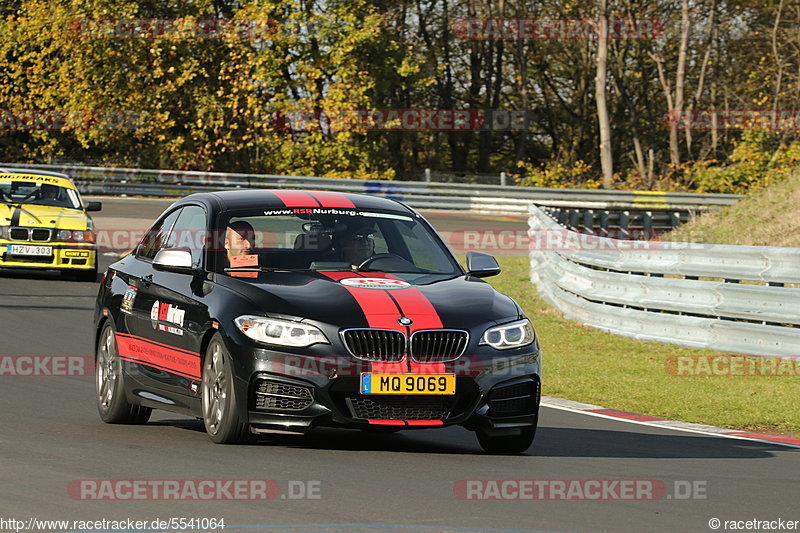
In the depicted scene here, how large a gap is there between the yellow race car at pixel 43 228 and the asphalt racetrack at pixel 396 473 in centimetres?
976

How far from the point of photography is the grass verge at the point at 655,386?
36.3 feet

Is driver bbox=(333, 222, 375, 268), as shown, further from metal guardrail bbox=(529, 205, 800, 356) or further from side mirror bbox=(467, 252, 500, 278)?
metal guardrail bbox=(529, 205, 800, 356)

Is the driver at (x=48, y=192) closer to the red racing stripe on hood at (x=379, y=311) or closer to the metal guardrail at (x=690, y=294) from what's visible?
the metal guardrail at (x=690, y=294)

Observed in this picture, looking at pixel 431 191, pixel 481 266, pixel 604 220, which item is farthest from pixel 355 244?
pixel 431 191

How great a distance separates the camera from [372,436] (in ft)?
29.9

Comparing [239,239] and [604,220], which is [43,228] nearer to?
[239,239]

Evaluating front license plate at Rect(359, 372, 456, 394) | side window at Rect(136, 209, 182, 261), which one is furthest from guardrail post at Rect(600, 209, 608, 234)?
front license plate at Rect(359, 372, 456, 394)

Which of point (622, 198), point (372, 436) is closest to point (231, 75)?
point (622, 198)

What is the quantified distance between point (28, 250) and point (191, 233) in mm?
11882

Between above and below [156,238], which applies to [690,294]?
below

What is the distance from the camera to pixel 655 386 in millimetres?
12586

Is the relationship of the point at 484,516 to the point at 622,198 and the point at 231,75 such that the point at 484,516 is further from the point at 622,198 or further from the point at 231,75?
the point at 231,75

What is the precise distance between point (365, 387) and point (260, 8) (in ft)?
120

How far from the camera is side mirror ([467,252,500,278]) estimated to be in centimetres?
924
